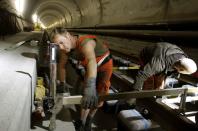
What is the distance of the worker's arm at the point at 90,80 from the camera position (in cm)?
245

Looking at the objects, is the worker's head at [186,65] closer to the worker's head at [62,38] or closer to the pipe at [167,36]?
the pipe at [167,36]

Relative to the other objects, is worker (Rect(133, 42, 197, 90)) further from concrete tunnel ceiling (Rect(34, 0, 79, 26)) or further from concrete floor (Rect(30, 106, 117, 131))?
concrete tunnel ceiling (Rect(34, 0, 79, 26))

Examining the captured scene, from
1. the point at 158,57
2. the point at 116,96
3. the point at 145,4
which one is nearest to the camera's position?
the point at 116,96

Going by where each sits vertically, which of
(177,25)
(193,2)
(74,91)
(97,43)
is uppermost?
(193,2)

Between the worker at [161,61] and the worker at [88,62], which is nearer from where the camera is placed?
the worker at [88,62]

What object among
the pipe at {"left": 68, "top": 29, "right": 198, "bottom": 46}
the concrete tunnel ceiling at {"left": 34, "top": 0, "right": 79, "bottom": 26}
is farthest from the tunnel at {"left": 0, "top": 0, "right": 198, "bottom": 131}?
the concrete tunnel ceiling at {"left": 34, "top": 0, "right": 79, "bottom": 26}

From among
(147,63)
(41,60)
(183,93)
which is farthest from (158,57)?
(41,60)

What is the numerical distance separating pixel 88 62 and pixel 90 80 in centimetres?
30

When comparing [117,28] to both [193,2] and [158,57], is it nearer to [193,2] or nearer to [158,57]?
[193,2]

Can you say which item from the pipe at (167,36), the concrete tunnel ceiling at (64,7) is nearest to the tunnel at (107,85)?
the pipe at (167,36)

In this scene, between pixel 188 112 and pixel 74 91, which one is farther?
pixel 74 91

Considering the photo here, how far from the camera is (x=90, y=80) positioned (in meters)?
2.65

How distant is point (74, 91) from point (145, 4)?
3741 millimetres

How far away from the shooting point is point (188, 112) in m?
3.71
